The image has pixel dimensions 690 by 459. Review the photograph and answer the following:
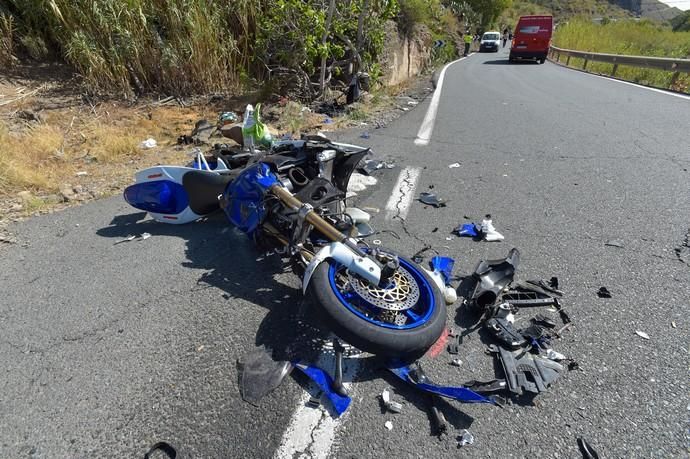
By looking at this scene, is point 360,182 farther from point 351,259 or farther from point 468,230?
point 351,259

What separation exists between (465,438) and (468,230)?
208 centimetres

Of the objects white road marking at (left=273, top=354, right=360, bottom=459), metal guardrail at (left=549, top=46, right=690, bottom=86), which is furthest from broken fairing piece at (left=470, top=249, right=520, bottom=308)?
metal guardrail at (left=549, top=46, right=690, bottom=86)

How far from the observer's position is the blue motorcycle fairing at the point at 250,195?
2.84 metres

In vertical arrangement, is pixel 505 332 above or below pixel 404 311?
below

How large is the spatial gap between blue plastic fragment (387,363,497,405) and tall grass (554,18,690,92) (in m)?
14.4

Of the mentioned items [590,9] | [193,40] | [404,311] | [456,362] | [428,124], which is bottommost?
[428,124]

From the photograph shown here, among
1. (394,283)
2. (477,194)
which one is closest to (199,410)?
(394,283)

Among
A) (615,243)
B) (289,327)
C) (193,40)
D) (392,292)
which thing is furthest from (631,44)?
(289,327)

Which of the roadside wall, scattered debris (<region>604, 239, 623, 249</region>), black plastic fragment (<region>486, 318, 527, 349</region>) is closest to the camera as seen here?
black plastic fragment (<region>486, 318, 527, 349</region>)

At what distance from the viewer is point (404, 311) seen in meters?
2.23

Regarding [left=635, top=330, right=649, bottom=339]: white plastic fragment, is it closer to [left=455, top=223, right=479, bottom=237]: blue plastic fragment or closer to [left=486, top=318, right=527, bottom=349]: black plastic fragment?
[left=486, top=318, right=527, bottom=349]: black plastic fragment

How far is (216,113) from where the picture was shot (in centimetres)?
765

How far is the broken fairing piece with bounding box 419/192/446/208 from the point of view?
3977mm

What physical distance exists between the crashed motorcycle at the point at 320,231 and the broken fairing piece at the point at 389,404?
219 mm
